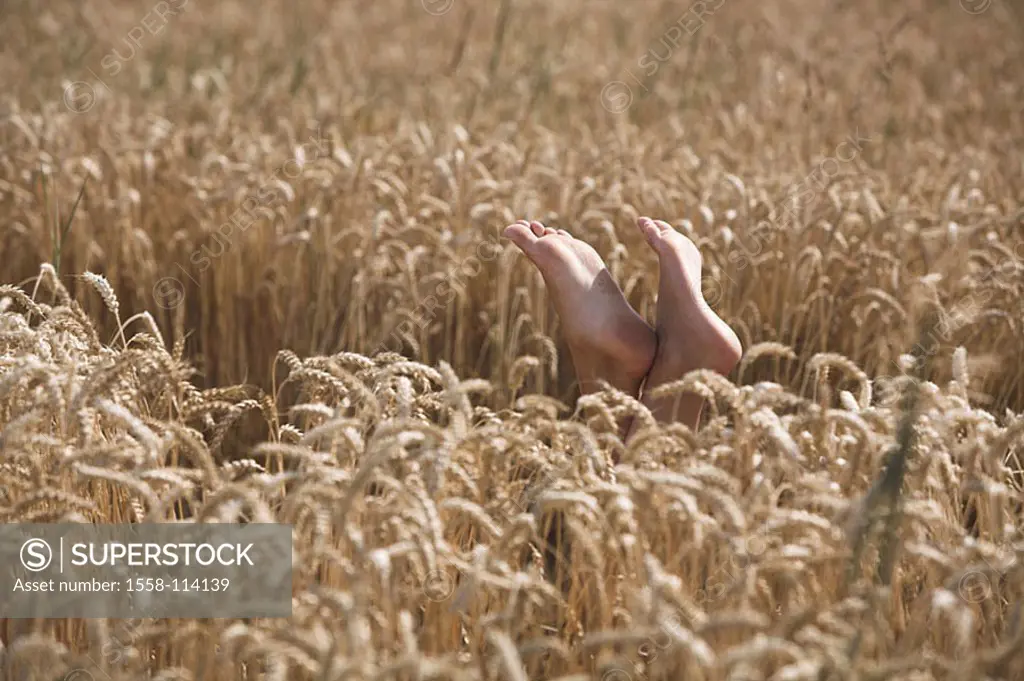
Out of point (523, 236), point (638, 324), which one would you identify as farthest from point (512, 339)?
point (638, 324)

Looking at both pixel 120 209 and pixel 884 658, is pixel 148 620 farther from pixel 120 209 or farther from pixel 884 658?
pixel 120 209

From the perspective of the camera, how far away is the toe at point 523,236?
7.29 feet

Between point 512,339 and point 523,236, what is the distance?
1.52 ft

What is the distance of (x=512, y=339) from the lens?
266 centimetres

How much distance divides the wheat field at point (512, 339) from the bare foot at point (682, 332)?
0.09m

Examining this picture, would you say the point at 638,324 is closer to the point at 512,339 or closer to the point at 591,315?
the point at 591,315

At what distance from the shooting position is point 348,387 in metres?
1.90

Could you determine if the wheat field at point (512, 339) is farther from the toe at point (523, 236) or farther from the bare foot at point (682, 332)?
the toe at point (523, 236)

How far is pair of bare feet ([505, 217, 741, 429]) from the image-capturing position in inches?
79.8

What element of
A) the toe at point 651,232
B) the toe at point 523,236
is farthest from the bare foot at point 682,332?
the toe at point 523,236

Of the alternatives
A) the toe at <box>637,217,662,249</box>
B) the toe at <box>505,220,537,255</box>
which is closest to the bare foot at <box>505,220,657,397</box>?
the toe at <box>505,220,537,255</box>

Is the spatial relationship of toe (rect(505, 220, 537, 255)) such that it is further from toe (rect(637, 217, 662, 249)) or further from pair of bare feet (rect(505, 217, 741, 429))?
toe (rect(637, 217, 662, 249))

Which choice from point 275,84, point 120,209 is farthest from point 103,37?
point 120,209

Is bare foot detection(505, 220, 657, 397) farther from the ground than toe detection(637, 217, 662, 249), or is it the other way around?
toe detection(637, 217, 662, 249)
